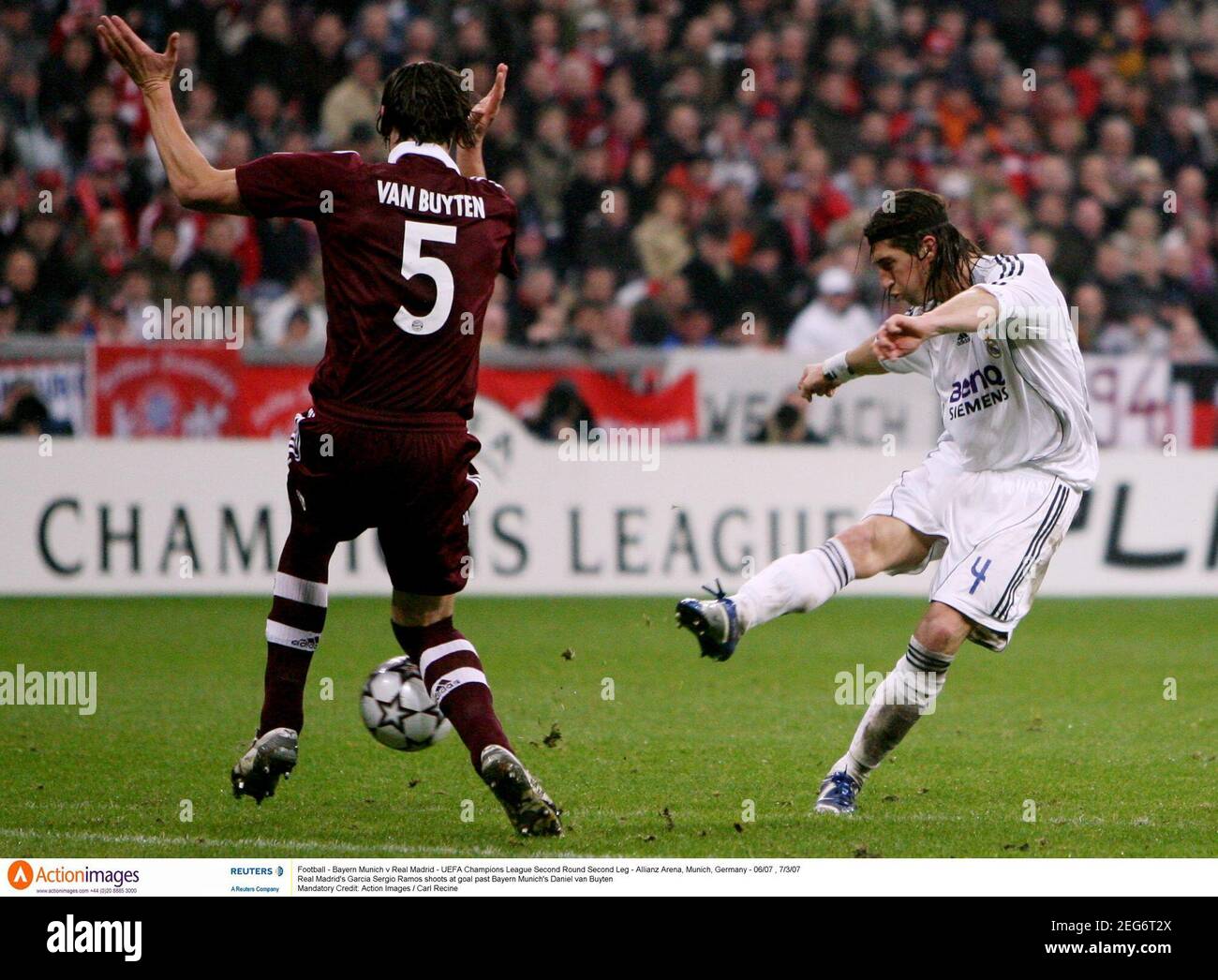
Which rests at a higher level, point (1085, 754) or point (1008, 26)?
point (1008, 26)

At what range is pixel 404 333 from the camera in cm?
504

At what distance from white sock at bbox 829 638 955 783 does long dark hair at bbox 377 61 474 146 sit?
2.07 m

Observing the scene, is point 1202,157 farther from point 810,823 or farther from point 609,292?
point 810,823

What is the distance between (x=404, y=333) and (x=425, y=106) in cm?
66

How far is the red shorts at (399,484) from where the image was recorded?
5.05 m

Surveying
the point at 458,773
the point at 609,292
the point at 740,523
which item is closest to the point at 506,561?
the point at 740,523

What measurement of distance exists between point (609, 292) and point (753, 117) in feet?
10.1

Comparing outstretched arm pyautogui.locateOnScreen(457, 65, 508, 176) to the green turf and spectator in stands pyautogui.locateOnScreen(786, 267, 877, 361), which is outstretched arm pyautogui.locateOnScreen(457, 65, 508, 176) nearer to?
the green turf

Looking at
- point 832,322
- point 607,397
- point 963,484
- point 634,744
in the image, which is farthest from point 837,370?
point 832,322

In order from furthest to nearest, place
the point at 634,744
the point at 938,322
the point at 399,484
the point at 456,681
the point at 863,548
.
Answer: the point at 634,744 → the point at 863,548 → the point at 456,681 → the point at 399,484 → the point at 938,322

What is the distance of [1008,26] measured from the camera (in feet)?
58.3

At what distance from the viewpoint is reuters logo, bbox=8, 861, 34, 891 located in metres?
4.23

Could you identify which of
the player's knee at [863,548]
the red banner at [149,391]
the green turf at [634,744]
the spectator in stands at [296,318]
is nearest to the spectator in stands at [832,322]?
the green turf at [634,744]

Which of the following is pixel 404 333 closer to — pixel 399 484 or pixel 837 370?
pixel 399 484
